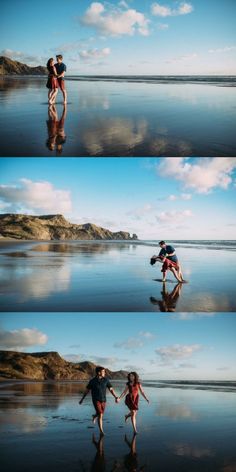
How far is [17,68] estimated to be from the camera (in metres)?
9.90

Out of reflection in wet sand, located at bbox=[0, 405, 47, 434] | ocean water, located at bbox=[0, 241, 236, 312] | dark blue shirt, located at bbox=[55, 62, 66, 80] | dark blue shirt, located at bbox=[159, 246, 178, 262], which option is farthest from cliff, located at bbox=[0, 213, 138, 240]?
reflection in wet sand, located at bbox=[0, 405, 47, 434]

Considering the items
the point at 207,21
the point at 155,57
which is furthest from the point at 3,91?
the point at 207,21

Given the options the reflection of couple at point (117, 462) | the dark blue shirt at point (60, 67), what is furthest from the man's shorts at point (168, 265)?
the dark blue shirt at point (60, 67)

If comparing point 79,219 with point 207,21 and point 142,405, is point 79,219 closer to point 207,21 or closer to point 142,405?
point 142,405

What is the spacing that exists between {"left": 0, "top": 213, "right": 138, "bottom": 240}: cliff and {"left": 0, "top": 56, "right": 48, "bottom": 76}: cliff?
3174mm

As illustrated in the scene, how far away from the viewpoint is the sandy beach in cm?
503

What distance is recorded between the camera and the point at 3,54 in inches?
366

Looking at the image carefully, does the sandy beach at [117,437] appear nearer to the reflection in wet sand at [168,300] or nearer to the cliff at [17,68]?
the reflection in wet sand at [168,300]

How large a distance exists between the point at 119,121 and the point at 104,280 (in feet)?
5.99

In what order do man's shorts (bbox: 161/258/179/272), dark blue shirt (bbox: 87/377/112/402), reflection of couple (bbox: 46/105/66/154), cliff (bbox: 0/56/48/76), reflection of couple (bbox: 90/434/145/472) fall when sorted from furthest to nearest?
cliff (bbox: 0/56/48/76) → man's shorts (bbox: 161/258/179/272) → reflection of couple (bbox: 46/105/66/154) → dark blue shirt (bbox: 87/377/112/402) → reflection of couple (bbox: 90/434/145/472)

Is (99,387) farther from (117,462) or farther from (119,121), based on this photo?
(119,121)

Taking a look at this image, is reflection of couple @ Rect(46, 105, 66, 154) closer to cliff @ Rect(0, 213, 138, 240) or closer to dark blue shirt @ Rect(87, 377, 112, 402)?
cliff @ Rect(0, 213, 138, 240)

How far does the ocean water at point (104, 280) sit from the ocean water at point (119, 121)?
1.23 m

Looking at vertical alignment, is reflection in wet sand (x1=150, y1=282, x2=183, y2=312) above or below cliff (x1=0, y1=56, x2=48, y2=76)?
below
